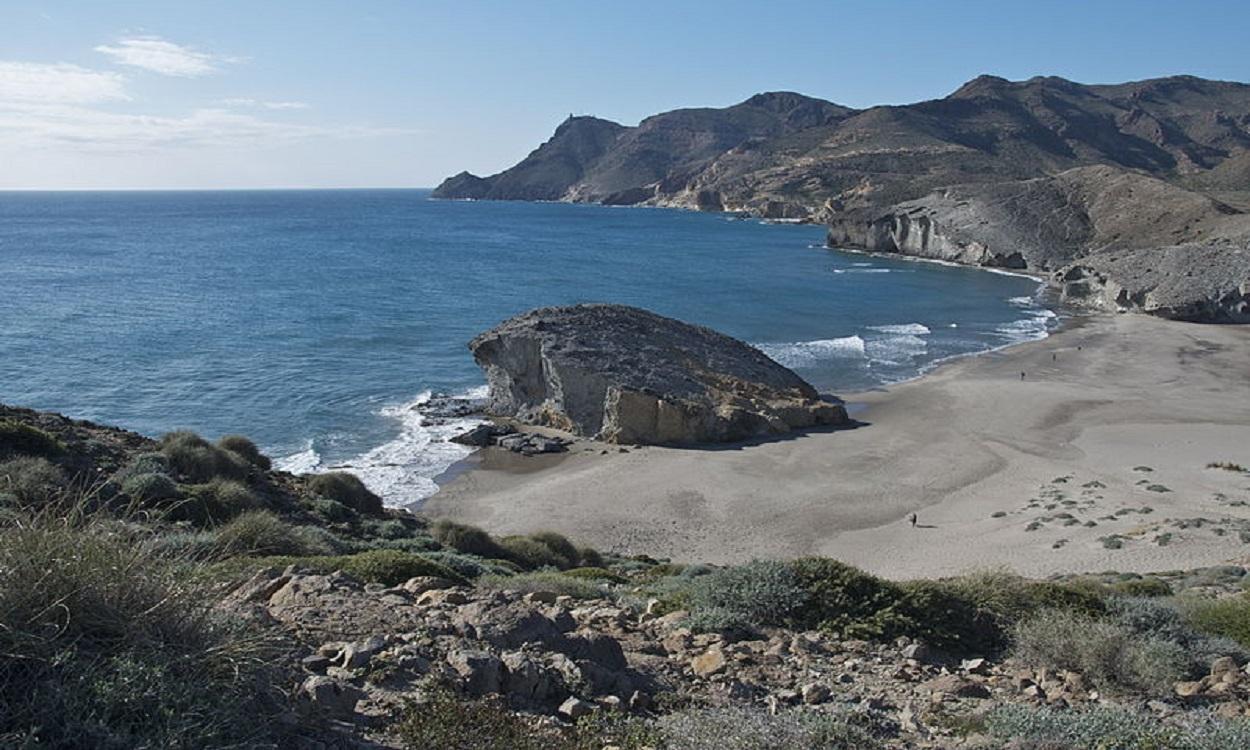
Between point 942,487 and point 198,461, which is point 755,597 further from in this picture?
point 942,487

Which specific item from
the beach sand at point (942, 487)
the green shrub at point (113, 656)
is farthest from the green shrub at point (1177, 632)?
the beach sand at point (942, 487)

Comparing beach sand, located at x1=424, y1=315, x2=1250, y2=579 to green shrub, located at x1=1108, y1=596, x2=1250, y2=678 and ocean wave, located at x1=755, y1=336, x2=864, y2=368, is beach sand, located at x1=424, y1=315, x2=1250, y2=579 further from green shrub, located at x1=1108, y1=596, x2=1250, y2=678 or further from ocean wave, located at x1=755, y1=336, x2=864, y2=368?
green shrub, located at x1=1108, y1=596, x2=1250, y2=678

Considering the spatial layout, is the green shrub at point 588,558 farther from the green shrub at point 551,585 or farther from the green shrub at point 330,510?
the green shrub at point 551,585

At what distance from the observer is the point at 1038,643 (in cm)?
823

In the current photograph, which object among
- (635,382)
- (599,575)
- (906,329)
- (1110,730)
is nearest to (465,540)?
(599,575)

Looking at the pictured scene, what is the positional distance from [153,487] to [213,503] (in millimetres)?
1046

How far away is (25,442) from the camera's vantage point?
16.0 metres

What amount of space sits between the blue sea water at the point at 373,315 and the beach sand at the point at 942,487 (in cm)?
496

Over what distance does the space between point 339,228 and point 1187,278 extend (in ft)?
376

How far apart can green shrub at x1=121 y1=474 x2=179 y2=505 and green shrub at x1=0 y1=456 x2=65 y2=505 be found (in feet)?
3.36

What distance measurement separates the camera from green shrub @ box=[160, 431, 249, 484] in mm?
17984

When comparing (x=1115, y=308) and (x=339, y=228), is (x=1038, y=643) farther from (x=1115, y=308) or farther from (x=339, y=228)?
(x=339, y=228)

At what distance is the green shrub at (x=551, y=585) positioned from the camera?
33.9ft

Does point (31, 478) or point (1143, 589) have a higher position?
point (31, 478)
